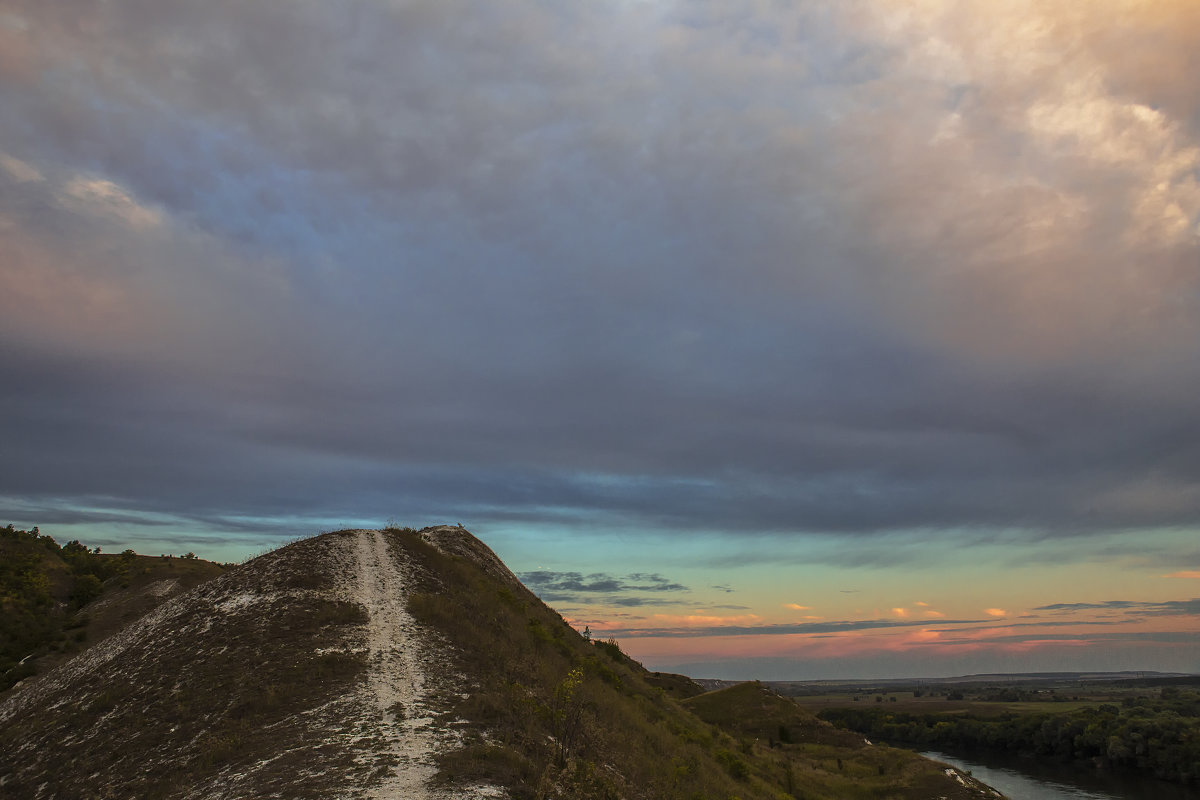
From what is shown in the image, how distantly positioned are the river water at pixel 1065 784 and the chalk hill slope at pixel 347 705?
6971 cm

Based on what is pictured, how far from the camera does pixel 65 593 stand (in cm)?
5962

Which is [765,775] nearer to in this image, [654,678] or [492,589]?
[492,589]

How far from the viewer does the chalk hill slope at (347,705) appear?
1609 centimetres

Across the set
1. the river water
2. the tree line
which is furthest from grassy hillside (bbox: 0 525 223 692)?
the tree line

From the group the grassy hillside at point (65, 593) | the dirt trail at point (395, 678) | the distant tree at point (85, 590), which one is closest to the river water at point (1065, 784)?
the dirt trail at point (395, 678)

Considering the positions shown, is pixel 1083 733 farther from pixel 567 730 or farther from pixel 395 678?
pixel 395 678

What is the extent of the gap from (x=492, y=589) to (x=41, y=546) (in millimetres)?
64505

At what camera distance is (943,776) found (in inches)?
1994

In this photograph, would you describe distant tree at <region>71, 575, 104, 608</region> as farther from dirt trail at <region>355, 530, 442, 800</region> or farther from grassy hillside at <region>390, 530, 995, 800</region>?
dirt trail at <region>355, 530, 442, 800</region>

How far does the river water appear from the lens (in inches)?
3258

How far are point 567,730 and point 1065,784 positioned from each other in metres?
106

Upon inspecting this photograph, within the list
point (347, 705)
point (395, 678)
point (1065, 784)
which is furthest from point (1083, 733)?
point (347, 705)

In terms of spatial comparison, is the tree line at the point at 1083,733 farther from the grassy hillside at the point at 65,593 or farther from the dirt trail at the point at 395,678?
the grassy hillside at the point at 65,593

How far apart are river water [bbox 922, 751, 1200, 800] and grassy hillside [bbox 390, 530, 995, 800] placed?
3675 cm
